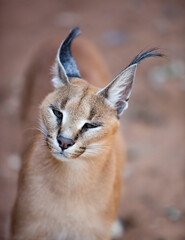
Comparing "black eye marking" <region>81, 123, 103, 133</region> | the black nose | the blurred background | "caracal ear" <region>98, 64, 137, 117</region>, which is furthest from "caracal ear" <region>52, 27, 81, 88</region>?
the blurred background

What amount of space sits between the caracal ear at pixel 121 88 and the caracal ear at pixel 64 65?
378 millimetres

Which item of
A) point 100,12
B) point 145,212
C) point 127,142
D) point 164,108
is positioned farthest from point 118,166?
point 100,12

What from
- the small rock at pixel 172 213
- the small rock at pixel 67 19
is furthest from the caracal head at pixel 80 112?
the small rock at pixel 67 19

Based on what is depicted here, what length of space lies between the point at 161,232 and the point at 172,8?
6.40 metres

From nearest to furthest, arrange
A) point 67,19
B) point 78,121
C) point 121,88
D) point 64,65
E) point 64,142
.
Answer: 1. point 64,142
2. point 78,121
3. point 121,88
4. point 64,65
5. point 67,19

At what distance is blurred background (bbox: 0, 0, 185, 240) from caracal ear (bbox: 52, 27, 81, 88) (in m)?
2.14

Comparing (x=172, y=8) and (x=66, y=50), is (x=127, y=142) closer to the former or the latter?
(x=66, y=50)

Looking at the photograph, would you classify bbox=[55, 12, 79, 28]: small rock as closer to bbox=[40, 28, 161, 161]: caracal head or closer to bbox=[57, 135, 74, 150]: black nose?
bbox=[40, 28, 161, 161]: caracal head

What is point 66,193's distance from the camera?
401 centimetres

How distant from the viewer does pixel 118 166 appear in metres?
4.82

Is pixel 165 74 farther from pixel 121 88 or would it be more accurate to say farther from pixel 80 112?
pixel 80 112

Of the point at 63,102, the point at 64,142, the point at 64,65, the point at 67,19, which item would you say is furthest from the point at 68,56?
the point at 67,19

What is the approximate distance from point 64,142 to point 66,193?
2.47 ft

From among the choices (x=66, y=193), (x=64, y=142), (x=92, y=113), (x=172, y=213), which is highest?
(x=92, y=113)
